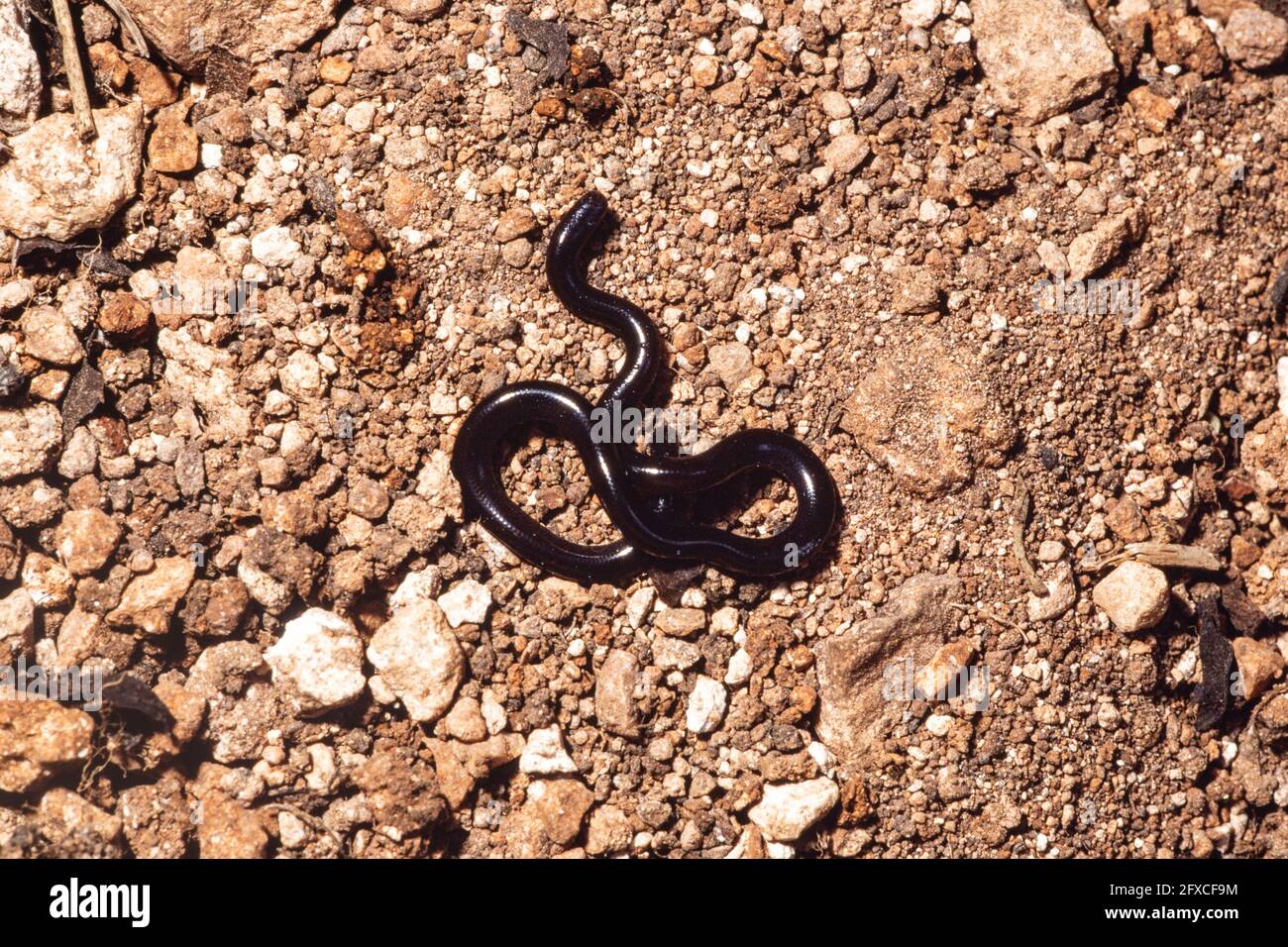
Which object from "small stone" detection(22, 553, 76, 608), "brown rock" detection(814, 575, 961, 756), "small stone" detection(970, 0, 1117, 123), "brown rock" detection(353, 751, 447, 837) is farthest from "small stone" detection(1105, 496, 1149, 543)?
"small stone" detection(22, 553, 76, 608)

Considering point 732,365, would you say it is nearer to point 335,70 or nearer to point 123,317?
point 335,70

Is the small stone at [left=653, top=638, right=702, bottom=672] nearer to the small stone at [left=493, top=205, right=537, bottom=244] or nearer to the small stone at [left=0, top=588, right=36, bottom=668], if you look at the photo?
the small stone at [left=493, top=205, right=537, bottom=244]

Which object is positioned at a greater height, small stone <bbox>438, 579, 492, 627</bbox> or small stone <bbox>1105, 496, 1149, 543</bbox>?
small stone <bbox>1105, 496, 1149, 543</bbox>

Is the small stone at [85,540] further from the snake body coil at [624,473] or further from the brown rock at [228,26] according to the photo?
the brown rock at [228,26]

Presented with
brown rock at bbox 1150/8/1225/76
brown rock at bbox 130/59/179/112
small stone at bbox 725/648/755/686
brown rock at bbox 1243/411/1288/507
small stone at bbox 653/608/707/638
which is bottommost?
small stone at bbox 725/648/755/686

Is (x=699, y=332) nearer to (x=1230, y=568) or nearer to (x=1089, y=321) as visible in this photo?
(x=1089, y=321)

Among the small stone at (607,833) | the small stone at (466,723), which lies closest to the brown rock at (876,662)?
the small stone at (607,833)
